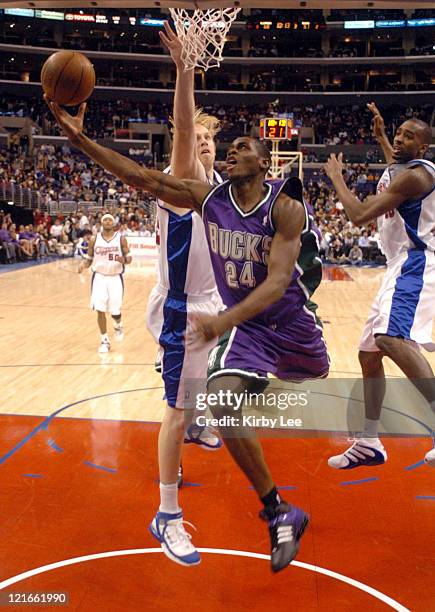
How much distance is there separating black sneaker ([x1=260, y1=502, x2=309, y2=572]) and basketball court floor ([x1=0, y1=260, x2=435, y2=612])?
25 centimetres

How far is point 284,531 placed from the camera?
2.75 metres

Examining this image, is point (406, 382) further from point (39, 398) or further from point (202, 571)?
point (202, 571)

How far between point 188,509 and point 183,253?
1.44 m

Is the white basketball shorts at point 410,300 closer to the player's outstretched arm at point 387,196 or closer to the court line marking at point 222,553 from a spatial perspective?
the player's outstretched arm at point 387,196

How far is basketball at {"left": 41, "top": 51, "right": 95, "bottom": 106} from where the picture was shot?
3072 millimetres

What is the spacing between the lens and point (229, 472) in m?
4.22

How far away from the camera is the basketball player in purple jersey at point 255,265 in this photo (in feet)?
8.96

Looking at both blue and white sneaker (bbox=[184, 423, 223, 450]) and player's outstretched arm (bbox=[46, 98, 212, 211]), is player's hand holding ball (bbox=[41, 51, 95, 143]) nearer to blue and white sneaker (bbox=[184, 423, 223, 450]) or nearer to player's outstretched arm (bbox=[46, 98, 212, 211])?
player's outstretched arm (bbox=[46, 98, 212, 211])

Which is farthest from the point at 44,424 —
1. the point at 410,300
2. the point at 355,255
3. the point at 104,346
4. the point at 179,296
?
the point at 355,255

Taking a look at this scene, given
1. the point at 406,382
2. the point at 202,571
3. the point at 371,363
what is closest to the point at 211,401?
the point at 202,571

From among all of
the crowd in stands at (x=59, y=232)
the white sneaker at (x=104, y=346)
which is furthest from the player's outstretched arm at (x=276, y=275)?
the crowd in stands at (x=59, y=232)

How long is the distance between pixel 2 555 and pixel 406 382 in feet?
15.1

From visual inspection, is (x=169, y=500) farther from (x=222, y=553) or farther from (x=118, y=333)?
(x=118, y=333)

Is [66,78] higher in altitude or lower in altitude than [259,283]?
higher
